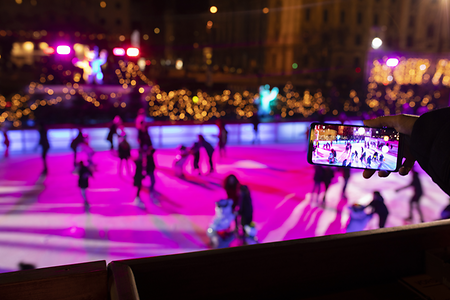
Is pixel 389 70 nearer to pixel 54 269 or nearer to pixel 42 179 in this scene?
pixel 42 179

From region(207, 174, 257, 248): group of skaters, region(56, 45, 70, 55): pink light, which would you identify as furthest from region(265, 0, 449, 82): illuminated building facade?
region(207, 174, 257, 248): group of skaters

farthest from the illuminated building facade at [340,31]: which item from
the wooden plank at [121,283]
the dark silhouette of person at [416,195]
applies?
the wooden plank at [121,283]

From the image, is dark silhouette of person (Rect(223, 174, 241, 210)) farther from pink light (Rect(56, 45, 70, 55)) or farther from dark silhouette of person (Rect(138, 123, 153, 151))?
pink light (Rect(56, 45, 70, 55))

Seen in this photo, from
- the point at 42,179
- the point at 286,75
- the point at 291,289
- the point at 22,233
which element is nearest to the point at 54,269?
the point at 291,289

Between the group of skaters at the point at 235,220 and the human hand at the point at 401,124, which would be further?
the group of skaters at the point at 235,220

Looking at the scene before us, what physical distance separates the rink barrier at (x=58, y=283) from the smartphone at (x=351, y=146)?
99 cm

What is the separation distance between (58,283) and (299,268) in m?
0.99

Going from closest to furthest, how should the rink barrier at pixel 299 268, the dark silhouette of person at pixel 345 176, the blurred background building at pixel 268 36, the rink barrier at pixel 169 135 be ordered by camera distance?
the rink barrier at pixel 299 268, the dark silhouette of person at pixel 345 176, the rink barrier at pixel 169 135, the blurred background building at pixel 268 36

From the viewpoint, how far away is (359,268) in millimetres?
1645

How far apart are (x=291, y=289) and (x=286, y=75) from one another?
37.3 metres

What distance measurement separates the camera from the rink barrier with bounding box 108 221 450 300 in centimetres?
136

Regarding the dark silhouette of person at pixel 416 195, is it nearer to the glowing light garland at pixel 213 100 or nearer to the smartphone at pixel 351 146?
the smartphone at pixel 351 146

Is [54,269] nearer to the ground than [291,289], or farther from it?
farther from it

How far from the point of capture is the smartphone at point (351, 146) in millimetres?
1402
